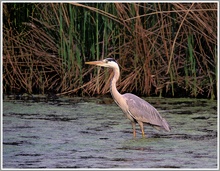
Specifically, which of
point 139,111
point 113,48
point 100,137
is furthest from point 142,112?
point 113,48

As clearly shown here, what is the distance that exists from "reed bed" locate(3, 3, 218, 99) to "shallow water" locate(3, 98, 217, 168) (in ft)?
1.09

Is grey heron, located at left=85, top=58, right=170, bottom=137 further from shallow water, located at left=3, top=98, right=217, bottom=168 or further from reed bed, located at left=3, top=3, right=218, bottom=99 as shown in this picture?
reed bed, located at left=3, top=3, right=218, bottom=99

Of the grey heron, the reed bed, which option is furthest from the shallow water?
the reed bed

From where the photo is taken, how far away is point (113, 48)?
8.52m

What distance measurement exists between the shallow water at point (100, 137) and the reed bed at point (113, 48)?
0.33 metres

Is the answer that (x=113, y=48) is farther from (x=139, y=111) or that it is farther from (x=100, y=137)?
(x=100, y=137)

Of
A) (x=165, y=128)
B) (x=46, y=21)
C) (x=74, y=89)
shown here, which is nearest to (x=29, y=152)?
(x=165, y=128)

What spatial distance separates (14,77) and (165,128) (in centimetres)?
309

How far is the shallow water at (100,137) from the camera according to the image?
17.9 feet

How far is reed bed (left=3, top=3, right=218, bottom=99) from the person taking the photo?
8.21 metres

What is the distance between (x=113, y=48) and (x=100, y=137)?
2.33 meters

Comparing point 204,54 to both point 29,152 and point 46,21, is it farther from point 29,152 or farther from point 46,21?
point 29,152

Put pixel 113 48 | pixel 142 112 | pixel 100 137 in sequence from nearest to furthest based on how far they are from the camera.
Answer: pixel 100 137 < pixel 142 112 < pixel 113 48

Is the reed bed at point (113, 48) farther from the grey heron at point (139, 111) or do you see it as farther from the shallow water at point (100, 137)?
the grey heron at point (139, 111)
